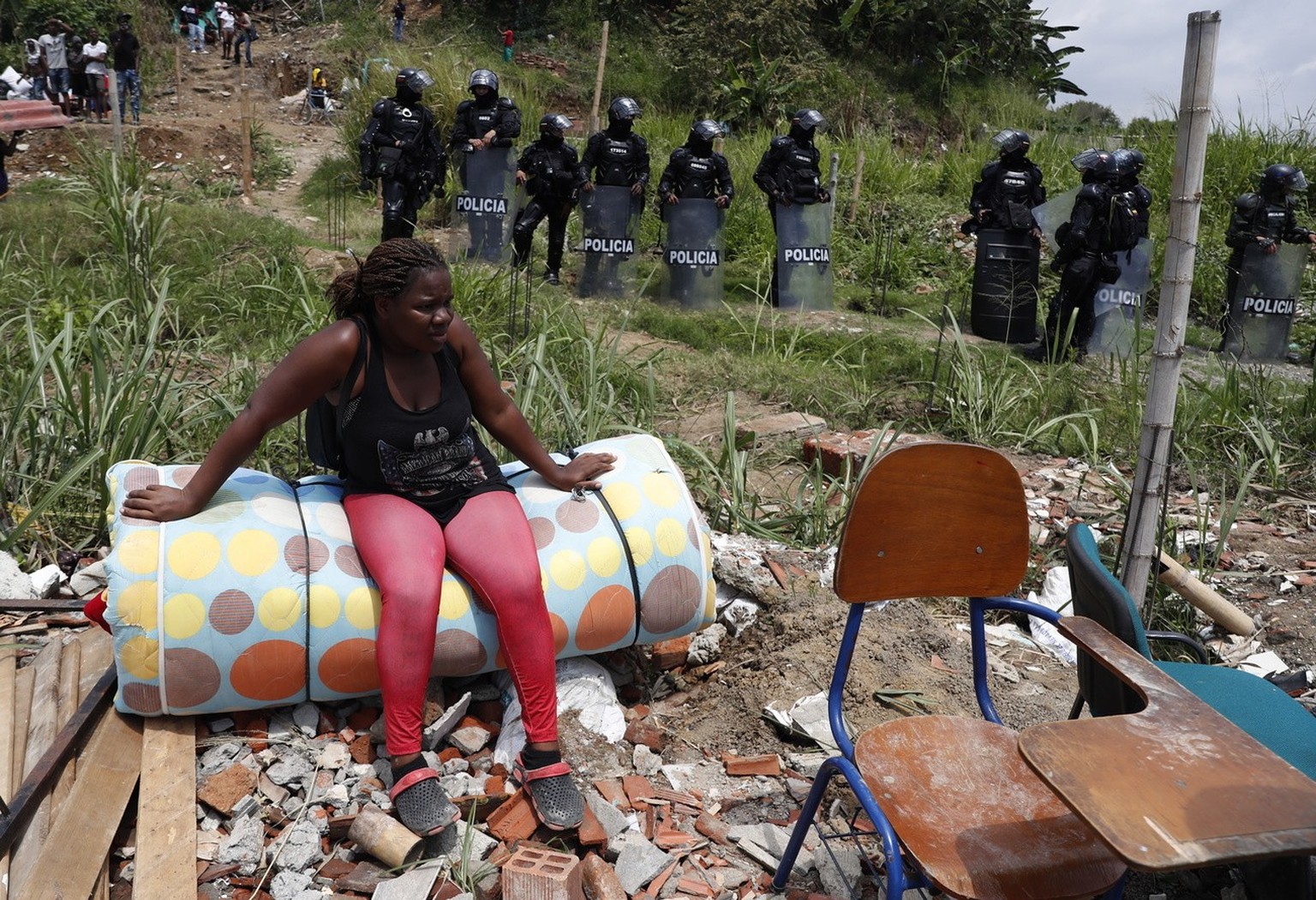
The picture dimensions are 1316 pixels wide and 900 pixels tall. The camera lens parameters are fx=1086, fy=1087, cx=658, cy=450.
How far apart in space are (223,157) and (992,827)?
14.6 meters

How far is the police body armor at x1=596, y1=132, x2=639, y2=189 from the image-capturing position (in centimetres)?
851

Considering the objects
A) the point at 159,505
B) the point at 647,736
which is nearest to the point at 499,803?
the point at 647,736

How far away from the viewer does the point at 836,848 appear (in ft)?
8.26

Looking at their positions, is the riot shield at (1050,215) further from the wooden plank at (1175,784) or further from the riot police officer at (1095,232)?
the wooden plank at (1175,784)

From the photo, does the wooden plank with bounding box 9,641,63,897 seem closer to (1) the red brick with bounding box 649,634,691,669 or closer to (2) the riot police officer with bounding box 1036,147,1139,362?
(1) the red brick with bounding box 649,634,691,669

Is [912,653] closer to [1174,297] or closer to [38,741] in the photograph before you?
[1174,297]

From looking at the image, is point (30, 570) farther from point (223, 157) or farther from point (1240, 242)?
point (223, 157)

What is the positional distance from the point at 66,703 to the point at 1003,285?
7.40 meters

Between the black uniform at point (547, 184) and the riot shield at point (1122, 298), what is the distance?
160 inches

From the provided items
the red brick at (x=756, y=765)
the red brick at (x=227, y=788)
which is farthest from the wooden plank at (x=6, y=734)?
the red brick at (x=756, y=765)

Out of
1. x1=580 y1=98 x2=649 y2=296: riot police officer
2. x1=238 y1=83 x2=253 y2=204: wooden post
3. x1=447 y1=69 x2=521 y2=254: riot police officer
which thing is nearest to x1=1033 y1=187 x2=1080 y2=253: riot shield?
x1=580 y1=98 x2=649 y2=296: riot police officer

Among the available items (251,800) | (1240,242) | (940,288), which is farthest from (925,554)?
(940,288)

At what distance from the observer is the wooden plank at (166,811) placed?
2.22 metres

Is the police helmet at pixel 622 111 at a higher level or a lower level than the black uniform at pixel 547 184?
higher
